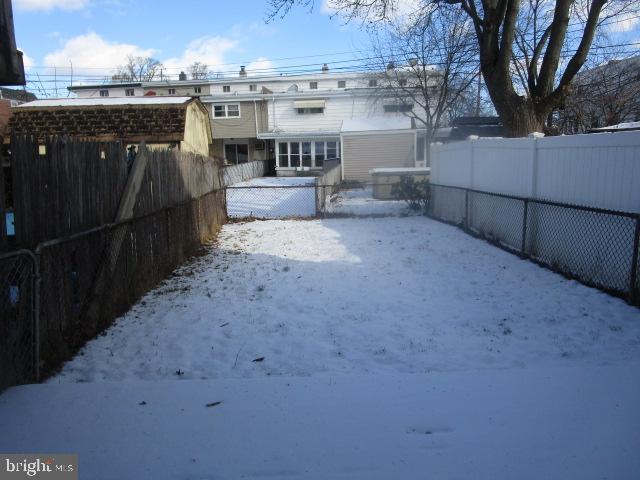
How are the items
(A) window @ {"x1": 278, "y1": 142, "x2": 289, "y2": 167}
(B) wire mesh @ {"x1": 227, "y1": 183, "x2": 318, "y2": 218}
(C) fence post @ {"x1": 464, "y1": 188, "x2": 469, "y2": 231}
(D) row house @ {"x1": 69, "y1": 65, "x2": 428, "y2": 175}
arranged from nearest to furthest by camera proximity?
1. (C) fence post @ {"x1": 464, "y1": 188, "x2": 469, "y2": 231}
2. (B) wire mesh @ {"x1": 227, "y1": 183, "x2": 318, "y2": 218}
3. (D) row house @ {"x1": 69, "y1": 65, "x2": 428, "y2": 175}
4. (A) window @ {"x1": 278, "y1": 142, "x2": 289, "y2": 167}

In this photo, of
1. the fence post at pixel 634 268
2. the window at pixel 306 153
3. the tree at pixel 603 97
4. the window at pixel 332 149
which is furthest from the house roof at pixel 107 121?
the window at pixel 332 149

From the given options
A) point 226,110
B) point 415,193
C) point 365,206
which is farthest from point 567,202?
point 226,110

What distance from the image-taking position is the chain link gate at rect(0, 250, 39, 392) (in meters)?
3.66

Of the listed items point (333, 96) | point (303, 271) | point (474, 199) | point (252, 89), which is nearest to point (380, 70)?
point (333, 96)

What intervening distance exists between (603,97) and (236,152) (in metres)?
25.7

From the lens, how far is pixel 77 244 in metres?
5.10

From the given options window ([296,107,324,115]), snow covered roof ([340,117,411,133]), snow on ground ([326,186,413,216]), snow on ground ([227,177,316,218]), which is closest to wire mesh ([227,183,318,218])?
snow on ground ([227,177,316,218])

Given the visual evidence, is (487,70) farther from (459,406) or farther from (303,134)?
(303,134)

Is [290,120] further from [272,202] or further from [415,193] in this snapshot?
[415,193]

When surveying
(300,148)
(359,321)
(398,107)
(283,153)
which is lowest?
(359,321)

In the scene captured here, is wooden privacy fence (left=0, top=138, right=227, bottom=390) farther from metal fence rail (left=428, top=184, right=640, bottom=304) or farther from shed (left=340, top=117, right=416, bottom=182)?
shed (left=340, top=117, right=416, bottom=182)

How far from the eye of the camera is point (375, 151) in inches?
1114

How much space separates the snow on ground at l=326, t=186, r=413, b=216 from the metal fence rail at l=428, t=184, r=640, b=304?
4.78m

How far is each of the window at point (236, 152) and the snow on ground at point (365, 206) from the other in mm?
19624
